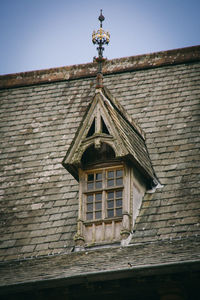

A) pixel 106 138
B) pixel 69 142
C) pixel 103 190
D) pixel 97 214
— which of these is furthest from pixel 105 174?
pixel 69 142

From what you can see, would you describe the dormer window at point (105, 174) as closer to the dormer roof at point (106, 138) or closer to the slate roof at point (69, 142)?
the dormer roof at point (106, 138)

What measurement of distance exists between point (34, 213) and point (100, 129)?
6.32ft

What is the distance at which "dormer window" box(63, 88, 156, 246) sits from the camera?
11.3 m

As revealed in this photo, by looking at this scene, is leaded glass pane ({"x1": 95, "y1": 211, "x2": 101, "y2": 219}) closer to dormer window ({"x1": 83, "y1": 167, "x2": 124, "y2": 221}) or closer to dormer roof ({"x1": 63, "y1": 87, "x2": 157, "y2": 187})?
dormer window ({"x1": 83, "y1": 167, "x2": 124, "y2": 221})

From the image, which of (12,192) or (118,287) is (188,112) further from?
(118,287)

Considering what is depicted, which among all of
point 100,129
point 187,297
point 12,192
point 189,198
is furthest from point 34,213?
point 187,297

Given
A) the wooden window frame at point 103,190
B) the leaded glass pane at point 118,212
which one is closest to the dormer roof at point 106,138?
the wooden window frame at point 103,190

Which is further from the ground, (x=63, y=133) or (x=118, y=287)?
(x=63, y=133)

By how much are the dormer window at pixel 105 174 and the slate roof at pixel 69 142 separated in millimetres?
287

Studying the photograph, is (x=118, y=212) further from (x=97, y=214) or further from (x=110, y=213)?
(x=97, y=214)

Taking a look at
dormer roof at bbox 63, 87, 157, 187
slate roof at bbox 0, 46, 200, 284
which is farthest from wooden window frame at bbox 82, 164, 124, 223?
slate roof at bbox 0, 46, 200, 284

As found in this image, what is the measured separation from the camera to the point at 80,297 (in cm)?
1009

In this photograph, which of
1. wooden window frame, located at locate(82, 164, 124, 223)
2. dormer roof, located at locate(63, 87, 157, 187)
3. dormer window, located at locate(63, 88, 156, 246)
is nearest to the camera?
dormer window, located at locate(63, 88, 156, 246)

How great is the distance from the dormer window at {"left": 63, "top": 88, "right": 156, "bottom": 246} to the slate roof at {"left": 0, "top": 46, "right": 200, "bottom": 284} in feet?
0.94
